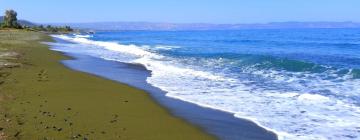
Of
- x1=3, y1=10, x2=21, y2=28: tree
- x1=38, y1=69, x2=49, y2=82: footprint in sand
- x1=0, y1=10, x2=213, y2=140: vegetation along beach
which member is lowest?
x1=3, y1=10, x2=21, y2=28: tree

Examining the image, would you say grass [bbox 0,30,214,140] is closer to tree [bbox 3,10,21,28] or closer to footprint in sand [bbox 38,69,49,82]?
footprint in sand [bbox 38,69,49,82]

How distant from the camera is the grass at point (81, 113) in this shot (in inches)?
340

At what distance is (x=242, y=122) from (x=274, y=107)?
2.01 m

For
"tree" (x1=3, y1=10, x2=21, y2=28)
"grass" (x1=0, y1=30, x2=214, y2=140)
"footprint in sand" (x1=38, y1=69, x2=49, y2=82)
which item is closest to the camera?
"grass" (x1=0, y1=30, x2=214, y2=140)

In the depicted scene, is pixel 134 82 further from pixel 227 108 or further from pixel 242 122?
pixel 242 122

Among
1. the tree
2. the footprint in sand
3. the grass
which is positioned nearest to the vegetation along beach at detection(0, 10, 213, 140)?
the grass

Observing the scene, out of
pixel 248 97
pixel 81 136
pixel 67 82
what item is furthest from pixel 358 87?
pixel 81 136

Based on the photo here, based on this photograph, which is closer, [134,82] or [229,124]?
[229,124]

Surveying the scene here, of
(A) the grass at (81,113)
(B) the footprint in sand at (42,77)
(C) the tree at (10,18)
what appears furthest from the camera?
(C) the tree at (10,18)

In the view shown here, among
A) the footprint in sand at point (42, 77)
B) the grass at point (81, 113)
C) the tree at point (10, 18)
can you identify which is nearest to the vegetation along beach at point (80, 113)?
the grass at point (81, 113)

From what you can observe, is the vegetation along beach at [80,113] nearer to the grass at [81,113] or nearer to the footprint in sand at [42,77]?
the grass at [81,113]

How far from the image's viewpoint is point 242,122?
10320mm

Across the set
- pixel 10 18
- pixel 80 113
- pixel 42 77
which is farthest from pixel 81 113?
pixel 10 18

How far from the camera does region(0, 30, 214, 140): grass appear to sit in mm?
8648
